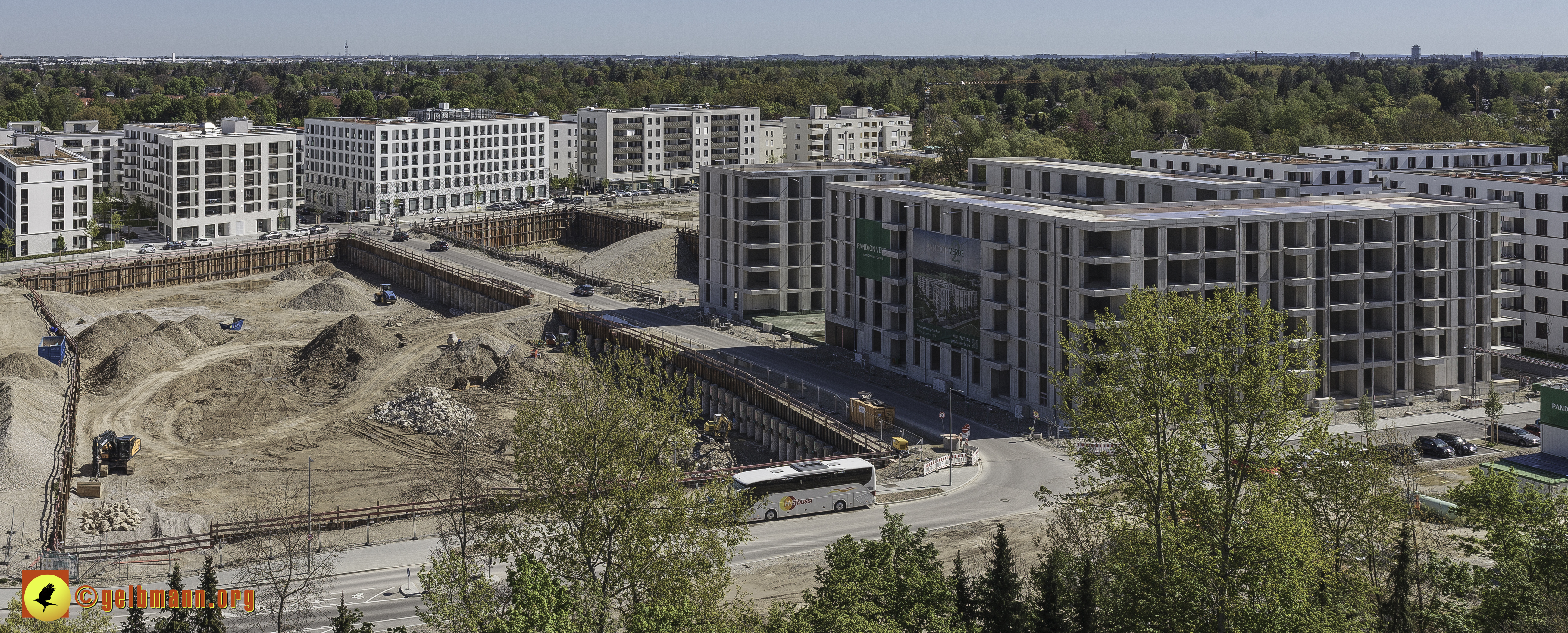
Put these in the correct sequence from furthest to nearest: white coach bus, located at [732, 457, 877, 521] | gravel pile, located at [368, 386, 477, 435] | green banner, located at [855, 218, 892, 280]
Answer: green banner, located at [855, 218, 892, 280]
gravel pile, located at [368, 386, 477, 435]
white coach bus, located at [732, 457, 877, 521]

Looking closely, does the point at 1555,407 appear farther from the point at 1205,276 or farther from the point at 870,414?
the point at 870,414

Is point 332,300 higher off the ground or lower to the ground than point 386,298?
lower

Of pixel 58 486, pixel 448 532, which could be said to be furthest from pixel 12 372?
pixel 448 532

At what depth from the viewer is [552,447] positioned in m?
45.4

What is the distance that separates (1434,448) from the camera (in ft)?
251

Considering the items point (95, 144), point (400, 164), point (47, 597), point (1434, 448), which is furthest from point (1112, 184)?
point (95, 144)

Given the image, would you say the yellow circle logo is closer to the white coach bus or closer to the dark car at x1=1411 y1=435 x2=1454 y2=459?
the white coach bus

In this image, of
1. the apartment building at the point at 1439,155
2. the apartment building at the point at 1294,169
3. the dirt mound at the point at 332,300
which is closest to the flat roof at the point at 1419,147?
the apartment building at the point at 1439,155

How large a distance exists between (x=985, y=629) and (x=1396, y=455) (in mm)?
29818

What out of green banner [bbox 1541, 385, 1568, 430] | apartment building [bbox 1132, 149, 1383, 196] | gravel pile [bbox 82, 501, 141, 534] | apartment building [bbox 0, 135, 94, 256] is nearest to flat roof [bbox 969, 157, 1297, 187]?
apartment building [bbox 1132, 149, 1383, 196]

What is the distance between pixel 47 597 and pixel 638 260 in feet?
351

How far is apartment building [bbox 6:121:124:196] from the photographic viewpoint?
183 meters

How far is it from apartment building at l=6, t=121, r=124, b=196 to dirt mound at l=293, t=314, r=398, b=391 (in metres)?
93.5

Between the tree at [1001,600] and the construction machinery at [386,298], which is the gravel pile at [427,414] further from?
the tree at [1001,600]
